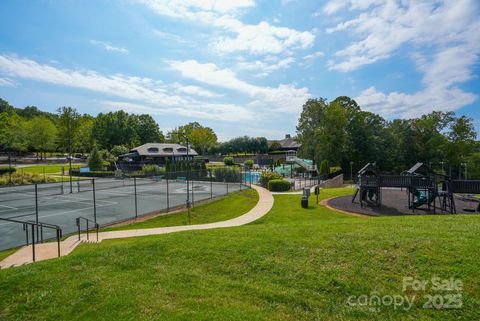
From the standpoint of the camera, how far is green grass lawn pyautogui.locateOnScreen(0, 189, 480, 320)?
4277 millimetres

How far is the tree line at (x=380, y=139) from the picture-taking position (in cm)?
5100

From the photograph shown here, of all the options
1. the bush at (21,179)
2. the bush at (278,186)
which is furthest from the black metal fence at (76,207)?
the bush at (278,186)

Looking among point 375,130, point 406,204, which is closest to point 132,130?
point 375,130

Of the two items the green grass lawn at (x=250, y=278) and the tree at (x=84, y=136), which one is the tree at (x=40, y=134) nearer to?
the tree at (x=84, y=136)

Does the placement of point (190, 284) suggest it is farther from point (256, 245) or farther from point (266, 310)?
point (256, 245)

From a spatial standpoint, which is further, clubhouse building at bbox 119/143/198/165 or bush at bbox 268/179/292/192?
clubhouse building at bbox 119/143/198/165

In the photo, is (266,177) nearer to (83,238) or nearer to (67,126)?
(83,238)

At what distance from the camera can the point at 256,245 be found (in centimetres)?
695

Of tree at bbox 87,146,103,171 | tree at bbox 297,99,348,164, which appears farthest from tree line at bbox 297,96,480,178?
tree at bbox 87,146,103,171

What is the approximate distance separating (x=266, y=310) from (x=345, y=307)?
1.30 m

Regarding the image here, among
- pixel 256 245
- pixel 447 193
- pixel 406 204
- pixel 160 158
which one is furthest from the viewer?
pixel 160 158

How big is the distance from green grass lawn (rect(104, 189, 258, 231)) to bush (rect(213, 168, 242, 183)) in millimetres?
11254

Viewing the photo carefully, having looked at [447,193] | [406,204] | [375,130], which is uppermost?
[375,130]

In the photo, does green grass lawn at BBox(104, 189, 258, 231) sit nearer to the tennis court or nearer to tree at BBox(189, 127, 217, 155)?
the tennis court
